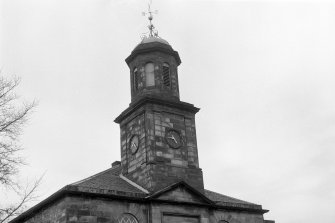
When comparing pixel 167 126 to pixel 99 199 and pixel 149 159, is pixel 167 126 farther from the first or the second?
pixel 99 199

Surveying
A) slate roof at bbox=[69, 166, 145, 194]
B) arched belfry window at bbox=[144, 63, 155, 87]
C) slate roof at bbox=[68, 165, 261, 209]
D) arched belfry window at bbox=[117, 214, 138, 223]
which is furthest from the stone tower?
arched belfry window at bbox=[117, 214, 138, 223]

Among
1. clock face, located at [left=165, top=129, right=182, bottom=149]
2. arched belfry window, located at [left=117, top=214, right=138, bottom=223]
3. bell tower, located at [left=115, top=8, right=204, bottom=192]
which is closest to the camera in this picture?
arched belfry window, located at [left=117, top=214, right=138, bottom=223]

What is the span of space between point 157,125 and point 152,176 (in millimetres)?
2648

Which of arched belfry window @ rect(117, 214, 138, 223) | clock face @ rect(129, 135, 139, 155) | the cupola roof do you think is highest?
the cupola roof

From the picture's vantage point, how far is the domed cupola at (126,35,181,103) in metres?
24.7

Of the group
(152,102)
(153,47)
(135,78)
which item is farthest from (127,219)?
(153,47)

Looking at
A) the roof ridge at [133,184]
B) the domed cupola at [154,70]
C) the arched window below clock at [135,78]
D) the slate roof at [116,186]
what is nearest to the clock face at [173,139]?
the domed cupola at [154,70]

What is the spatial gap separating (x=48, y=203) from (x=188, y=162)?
6.88 m

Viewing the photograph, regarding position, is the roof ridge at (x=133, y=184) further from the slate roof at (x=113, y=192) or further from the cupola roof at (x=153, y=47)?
the cupola roof at (x=153, y=47)

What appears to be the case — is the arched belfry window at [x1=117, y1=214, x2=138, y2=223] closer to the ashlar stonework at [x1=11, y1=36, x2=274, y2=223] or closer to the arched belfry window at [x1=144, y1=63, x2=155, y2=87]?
the ashlar stonework at [x1=11, y1=36, x2=274, y2=223]

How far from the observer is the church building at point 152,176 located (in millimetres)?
19656

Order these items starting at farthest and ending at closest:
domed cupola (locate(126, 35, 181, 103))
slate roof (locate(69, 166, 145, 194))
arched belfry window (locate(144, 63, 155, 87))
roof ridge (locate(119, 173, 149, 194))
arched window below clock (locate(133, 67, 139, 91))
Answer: arched window below clock (locate(133, 67, 139, 91)) < arched belfry window (locate(144, 63, 155, 87)) < domed cupola (locate(126, 35, 181, 103)) < roof ridge (locate(119, 173, 149, 194)) < slate roof (locate(69, 166, 145, 194))

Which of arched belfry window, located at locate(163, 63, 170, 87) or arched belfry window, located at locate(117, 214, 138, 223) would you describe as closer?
arched belfry window, located at locate(117, 214, 138, 223)

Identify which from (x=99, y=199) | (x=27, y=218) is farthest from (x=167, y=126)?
(x=27, y=218)
